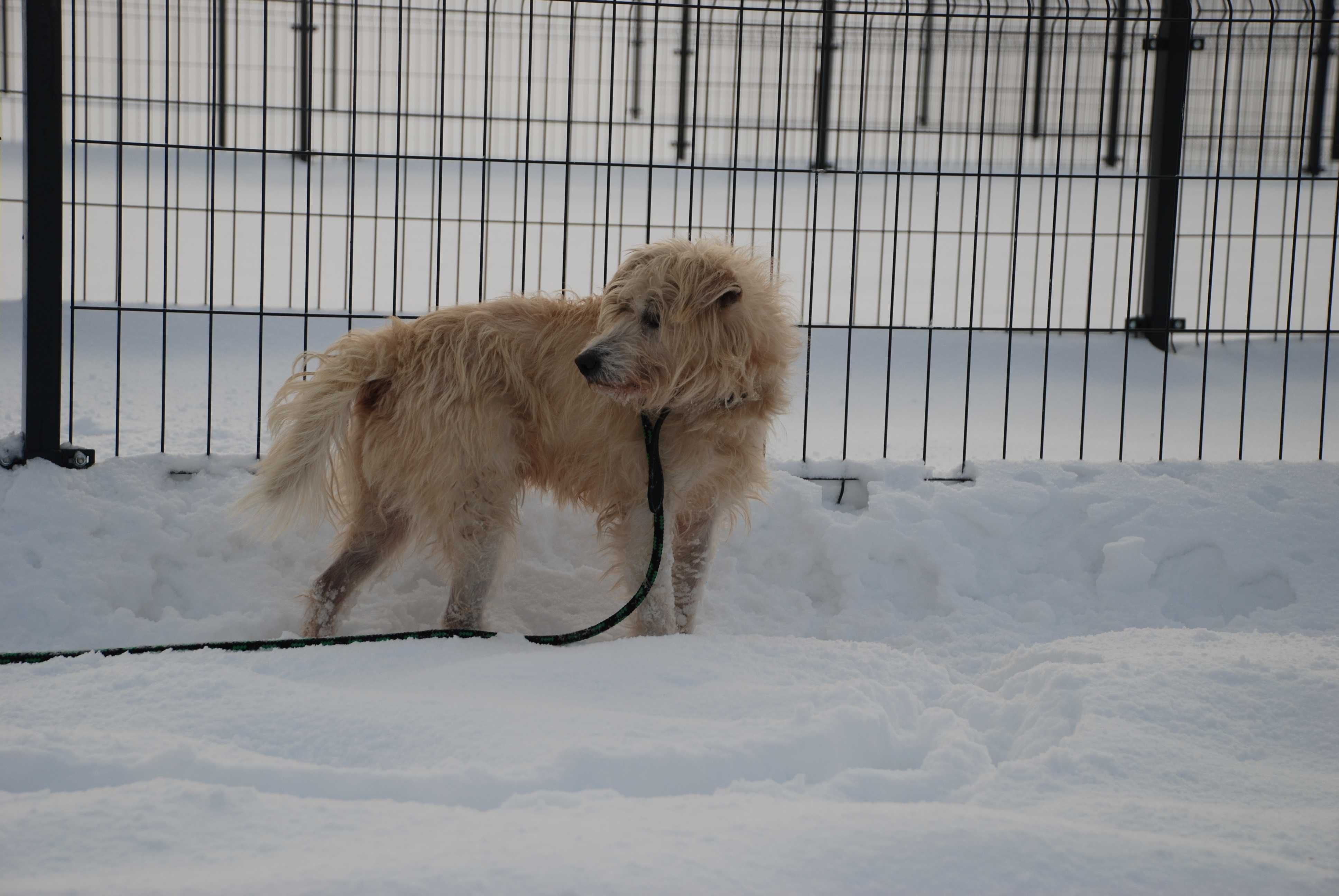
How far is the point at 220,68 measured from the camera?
6000 mm

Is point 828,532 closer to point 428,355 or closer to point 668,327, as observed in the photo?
point 668,327

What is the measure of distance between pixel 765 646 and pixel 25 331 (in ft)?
9.20

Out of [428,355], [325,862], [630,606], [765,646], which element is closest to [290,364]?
[428,355]

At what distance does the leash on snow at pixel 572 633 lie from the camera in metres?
2.77

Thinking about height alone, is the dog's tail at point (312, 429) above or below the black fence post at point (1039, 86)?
below

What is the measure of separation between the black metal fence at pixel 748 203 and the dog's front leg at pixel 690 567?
2.60ft

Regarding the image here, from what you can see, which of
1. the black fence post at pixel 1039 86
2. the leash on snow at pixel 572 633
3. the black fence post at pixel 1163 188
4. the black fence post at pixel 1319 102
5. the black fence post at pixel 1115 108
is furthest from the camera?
the black fence post at pixel 1115 108

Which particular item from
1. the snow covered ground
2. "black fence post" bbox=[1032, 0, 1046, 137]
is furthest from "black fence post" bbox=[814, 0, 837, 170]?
the snow covered ground

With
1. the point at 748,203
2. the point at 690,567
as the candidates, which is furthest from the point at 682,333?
the point at 748,203

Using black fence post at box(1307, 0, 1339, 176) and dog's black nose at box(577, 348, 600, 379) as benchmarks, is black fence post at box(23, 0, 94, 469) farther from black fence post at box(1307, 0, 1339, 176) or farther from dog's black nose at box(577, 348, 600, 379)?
black fence post at box(1307, 0, 1339, 176)

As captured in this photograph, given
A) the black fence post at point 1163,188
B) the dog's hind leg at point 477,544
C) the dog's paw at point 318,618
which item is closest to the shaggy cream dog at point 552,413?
the dog's hind leg at point 477,544

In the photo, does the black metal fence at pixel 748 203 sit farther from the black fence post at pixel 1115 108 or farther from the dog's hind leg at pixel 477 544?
the dog's hind leg at pixel 477 544

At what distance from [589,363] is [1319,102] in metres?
10.3

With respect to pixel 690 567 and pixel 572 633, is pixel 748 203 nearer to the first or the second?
pixel 690 567
